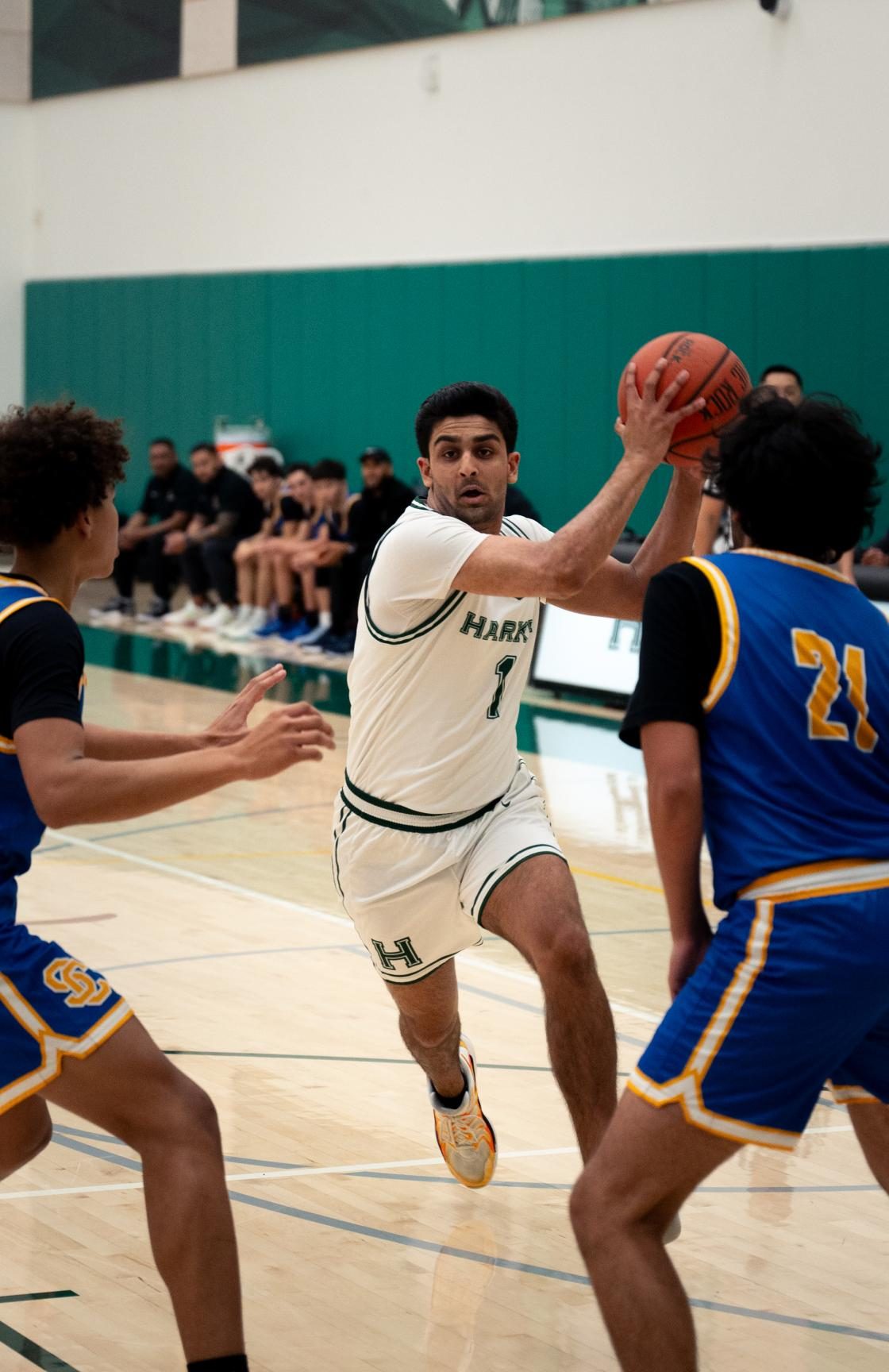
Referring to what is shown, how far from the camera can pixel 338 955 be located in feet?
20.8

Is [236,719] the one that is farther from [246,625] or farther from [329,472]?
[246,625]

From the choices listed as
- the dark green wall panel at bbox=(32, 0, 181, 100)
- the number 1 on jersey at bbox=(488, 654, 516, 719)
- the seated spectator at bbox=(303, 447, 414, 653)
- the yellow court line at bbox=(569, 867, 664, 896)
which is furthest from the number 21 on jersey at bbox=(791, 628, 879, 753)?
the dark green wall panel at bbox=(32, 0, 181, 100)

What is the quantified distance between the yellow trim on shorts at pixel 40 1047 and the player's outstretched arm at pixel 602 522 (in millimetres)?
1320

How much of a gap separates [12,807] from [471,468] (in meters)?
1.63

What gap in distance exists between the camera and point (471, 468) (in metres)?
4.15

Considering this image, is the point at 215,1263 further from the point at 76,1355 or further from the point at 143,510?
the point at 143,510

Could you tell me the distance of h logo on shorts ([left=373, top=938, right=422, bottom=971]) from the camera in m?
4.15

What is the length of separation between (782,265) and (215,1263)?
1152 cm

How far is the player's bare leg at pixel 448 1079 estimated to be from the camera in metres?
4.22

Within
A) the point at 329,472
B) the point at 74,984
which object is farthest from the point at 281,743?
the point at 329,472

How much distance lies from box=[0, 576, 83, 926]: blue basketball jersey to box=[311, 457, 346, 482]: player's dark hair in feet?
39.7

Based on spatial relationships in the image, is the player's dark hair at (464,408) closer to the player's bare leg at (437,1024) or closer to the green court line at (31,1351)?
the player's bare leg at (437,1024)

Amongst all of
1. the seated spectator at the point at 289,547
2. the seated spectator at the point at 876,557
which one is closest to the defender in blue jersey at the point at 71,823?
the seated spectator at the point at 876,557

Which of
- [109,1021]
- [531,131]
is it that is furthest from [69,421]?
[531,131]
